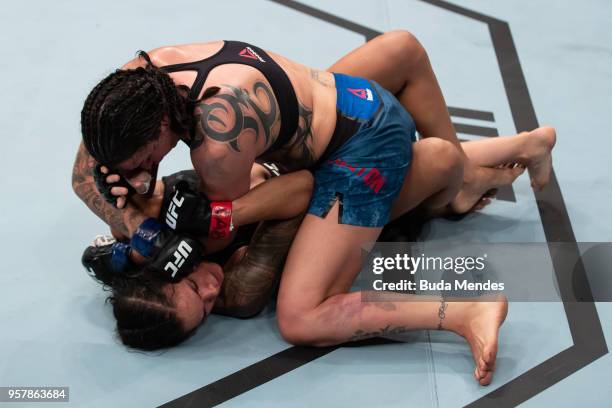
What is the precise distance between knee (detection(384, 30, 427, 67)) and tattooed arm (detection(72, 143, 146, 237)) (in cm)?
110

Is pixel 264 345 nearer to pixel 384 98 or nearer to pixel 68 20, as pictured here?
pixel 384 98

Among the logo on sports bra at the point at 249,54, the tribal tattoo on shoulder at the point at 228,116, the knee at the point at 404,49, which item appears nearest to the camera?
the tribal tattoo on shoulder at the point at 228,116

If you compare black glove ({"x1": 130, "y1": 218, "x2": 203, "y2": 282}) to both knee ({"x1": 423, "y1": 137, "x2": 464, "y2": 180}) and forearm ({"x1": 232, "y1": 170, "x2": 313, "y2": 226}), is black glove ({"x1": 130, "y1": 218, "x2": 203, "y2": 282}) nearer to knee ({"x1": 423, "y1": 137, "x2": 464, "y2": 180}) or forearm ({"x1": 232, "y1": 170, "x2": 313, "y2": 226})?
forearm ({"x1": 232, "y1": 170, "x2": 313, "y2": 226})

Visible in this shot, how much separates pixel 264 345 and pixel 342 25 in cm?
205

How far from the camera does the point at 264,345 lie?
108 inches

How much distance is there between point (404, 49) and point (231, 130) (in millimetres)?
922

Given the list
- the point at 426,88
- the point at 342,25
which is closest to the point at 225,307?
the point at 426,88

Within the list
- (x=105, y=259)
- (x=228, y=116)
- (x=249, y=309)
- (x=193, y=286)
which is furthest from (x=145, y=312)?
(x=228, y=116)

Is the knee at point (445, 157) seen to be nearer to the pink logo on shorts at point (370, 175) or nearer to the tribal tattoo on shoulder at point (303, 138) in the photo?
the pink logo on shorts at point (370, 175)

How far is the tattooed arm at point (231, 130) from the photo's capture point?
2.38 meters

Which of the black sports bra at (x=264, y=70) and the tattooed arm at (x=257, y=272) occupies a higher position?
the black sports bra at (x=264, y=70)

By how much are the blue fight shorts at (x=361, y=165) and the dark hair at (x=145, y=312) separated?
0.57 meters

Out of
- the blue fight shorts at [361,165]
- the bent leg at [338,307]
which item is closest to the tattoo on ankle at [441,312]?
the bent leg at [338,307]

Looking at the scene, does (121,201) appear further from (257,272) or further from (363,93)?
(363,93)
